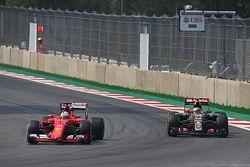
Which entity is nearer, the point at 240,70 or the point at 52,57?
the point at 240,70

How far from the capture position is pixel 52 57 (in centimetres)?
5050

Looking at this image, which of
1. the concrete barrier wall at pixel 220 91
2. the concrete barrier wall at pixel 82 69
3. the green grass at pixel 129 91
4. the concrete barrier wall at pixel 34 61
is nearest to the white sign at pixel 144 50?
the green grass at pixel 129 91

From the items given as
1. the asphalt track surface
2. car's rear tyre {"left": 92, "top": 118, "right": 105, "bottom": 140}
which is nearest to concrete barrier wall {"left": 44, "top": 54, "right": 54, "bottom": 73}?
the asphalt track surface

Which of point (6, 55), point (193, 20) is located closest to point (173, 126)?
point (193, 20)

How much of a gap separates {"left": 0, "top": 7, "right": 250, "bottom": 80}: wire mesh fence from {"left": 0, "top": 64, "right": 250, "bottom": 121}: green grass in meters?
1.19

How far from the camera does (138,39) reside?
143 feet

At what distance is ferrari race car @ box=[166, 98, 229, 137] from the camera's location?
25.0 m

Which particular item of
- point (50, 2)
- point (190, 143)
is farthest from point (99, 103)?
point (50, 2)

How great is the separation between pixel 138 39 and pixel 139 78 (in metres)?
2.43

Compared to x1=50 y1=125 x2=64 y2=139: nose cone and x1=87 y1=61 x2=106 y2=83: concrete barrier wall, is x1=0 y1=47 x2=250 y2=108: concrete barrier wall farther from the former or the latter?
x1=50 y1=125 x2=64 y2=139: nose cone

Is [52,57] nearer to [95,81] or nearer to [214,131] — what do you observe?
[95,81]

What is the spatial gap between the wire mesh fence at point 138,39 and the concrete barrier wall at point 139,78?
0.56 m

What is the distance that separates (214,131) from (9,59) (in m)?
31.9

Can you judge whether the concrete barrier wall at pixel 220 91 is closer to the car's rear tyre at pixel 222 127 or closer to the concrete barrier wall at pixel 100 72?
the car's rear tyre at pixel 222 127
